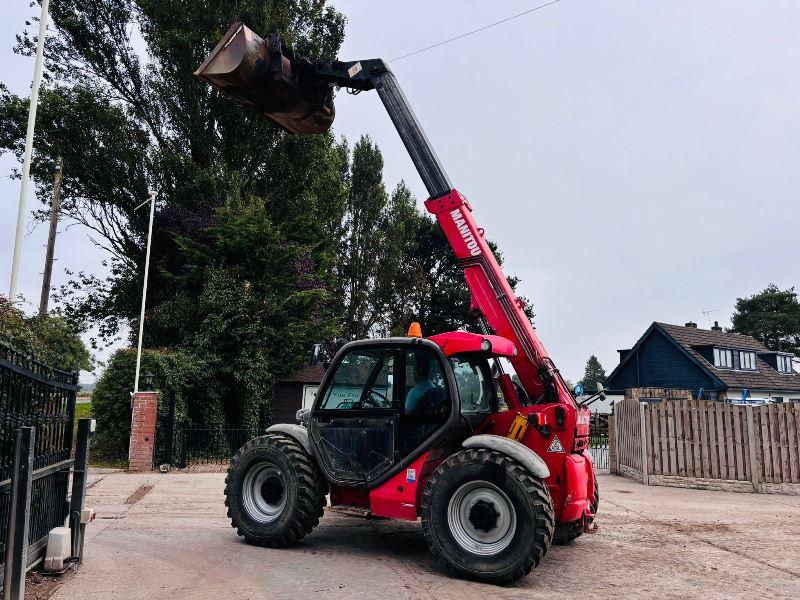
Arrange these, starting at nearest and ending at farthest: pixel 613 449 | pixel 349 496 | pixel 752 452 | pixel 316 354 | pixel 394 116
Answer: pixel 316 354
pixel 349 496
pixel 394 116
pixel 752 452
pixel 613 449

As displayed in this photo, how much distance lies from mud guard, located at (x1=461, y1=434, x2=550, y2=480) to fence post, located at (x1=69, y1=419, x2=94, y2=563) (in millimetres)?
3608

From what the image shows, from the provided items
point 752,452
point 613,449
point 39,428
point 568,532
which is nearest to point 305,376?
point 613,449

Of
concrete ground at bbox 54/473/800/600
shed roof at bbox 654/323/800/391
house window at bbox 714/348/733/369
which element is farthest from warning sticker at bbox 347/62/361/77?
house window at bbox 714/348/733/369

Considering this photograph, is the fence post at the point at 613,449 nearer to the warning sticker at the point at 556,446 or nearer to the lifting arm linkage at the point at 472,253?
the lifting arm linkage at the point at 472,253

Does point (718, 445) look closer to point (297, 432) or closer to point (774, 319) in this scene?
point (297, 432)

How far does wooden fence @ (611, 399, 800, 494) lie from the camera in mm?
11656

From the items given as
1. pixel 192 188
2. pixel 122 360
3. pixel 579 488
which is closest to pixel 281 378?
pixel 122 360

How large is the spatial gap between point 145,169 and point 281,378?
30.4ft

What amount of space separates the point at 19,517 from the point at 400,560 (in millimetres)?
3491

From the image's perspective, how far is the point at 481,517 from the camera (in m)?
5.72

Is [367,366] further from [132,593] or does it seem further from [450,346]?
[132,593]

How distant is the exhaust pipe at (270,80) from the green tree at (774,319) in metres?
71.6

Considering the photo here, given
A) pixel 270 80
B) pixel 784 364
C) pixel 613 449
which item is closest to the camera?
pixel 270 80

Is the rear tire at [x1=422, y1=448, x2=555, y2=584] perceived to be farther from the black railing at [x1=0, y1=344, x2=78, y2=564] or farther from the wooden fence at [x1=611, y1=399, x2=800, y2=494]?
the wooden fence at [x1=611, y1=399, x2=800, y2=494]
